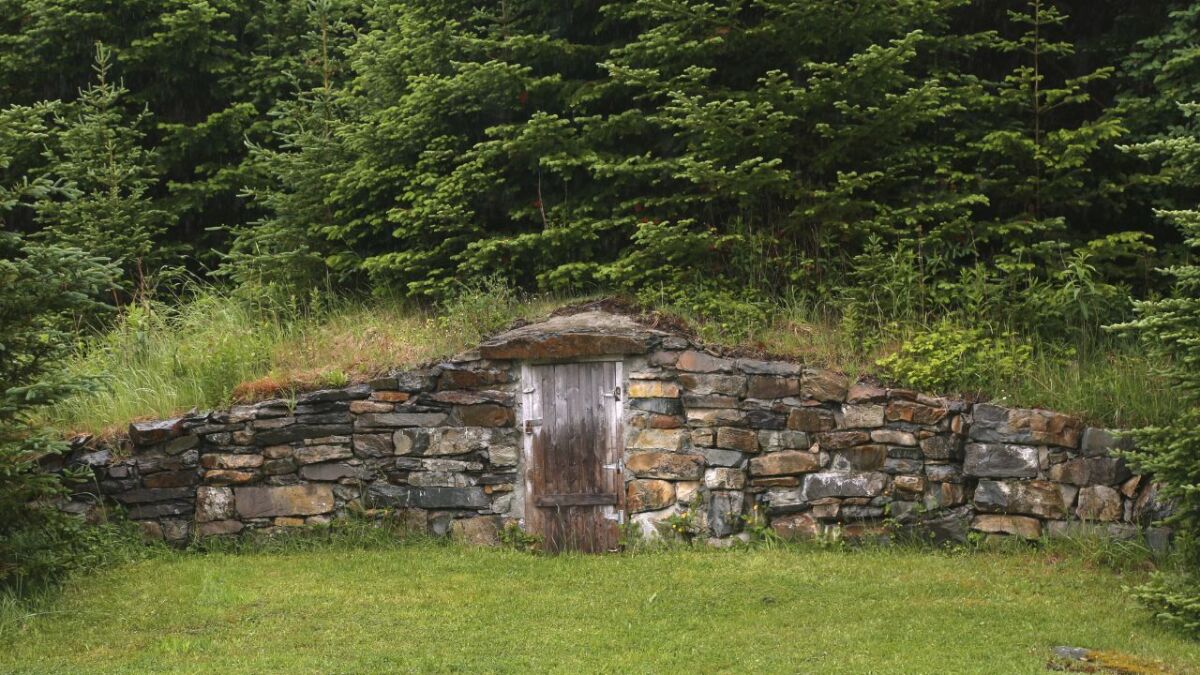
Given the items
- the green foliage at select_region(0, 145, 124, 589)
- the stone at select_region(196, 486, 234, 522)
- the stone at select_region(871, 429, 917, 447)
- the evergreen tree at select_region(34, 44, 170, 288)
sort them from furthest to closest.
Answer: the evergreen tree at select_region(34, 44, 170, 288) → the stone at select_region(196, 486, 234, 522) → the stone at select_region(871, 429, 917, 447) → the green foliage at select_region(0, 145, 124, 589)

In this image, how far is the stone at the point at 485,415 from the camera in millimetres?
10000

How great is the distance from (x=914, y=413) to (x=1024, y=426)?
33.0 inches

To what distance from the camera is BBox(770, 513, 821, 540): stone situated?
9.54 metres

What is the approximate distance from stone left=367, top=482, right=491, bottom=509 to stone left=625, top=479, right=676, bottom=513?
1.23m

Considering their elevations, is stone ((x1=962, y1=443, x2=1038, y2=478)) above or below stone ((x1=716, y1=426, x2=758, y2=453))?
below

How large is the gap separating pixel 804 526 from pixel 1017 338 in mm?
2468

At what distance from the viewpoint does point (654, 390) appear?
987cm

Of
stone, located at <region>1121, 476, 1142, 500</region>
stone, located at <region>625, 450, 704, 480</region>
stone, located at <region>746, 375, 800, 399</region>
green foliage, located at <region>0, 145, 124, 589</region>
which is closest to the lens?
green foliage, located at <region>0, 145, 124, 589</region>

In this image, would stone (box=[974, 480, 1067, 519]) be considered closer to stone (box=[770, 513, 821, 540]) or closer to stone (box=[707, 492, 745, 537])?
stone (box=[770, 513, 821, 540])

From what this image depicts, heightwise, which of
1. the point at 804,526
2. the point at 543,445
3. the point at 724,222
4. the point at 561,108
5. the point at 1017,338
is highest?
the point at 561,108

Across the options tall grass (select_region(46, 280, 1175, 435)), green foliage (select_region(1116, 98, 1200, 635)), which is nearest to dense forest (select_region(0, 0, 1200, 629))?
tall grass (select_region(46, 280, 1175, 435))

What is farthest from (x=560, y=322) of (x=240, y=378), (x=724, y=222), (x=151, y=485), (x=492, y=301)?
(x=151, y=485)

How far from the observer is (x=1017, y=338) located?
9930mm

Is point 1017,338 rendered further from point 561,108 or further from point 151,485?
point 151,485
